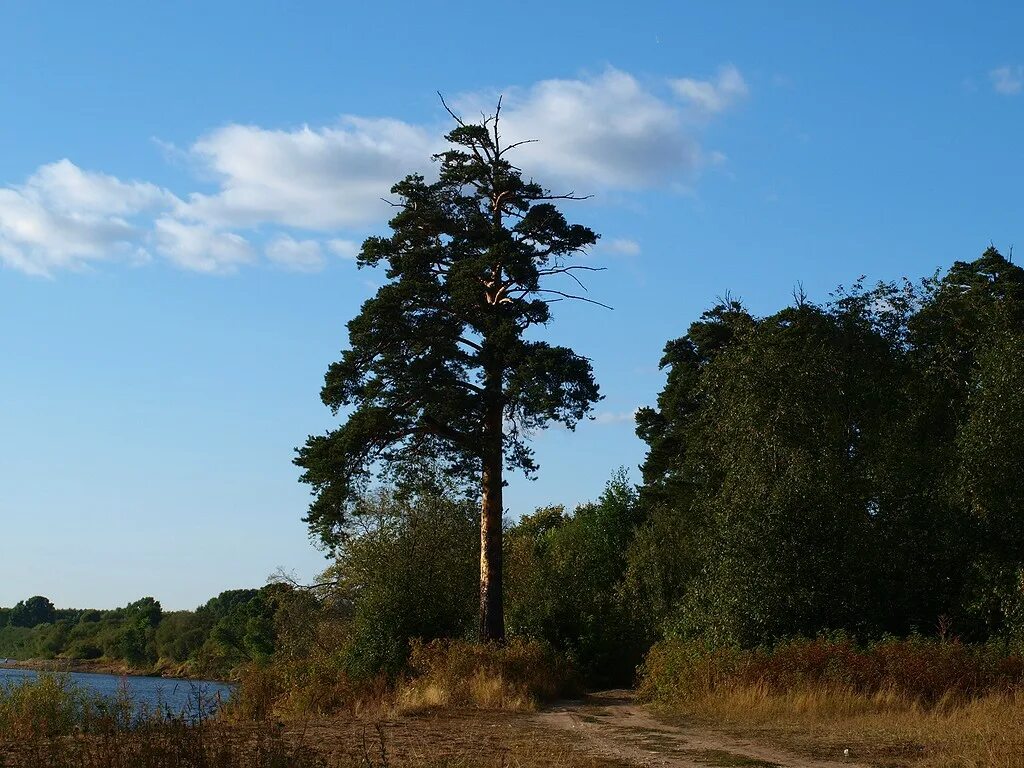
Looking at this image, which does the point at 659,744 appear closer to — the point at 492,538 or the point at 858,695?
the point at 858,695

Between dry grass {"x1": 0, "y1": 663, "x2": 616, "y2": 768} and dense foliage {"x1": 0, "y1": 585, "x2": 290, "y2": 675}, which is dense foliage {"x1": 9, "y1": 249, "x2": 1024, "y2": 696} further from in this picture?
dense foliage {"x1": 0, "y1": 585, "x2": 290, "y2": 675}

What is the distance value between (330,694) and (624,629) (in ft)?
36.8

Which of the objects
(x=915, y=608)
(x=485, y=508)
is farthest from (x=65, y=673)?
(x=915, y=608)

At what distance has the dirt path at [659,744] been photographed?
579 inches

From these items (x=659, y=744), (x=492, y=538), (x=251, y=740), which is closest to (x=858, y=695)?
(x=659, y=744)

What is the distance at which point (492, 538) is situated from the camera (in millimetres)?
29734

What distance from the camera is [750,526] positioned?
2686 centimetres

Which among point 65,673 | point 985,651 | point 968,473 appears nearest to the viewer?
point 65,673

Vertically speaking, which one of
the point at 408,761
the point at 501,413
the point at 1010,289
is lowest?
the point at 408,761

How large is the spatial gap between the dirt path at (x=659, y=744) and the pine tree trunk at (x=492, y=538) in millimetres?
5932

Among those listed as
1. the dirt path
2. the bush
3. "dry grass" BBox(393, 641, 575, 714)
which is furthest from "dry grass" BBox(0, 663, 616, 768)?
the bush

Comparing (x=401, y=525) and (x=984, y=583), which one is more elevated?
(x=401, y=525)

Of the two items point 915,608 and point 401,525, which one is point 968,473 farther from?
point 401,525

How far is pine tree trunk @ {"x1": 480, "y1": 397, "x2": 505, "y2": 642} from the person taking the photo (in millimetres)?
29500
